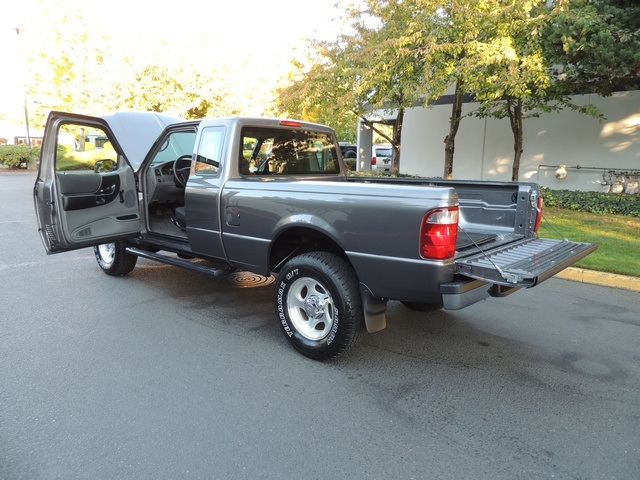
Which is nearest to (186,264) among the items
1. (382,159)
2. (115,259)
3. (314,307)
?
(115,259)

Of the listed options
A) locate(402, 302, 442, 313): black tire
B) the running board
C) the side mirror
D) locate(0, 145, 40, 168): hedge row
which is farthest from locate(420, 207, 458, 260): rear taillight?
locate(0, 145, 40, 168): hedge row

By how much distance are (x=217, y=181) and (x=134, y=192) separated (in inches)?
64.6

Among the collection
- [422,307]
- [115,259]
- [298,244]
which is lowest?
[422,307]

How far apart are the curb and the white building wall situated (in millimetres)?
8470

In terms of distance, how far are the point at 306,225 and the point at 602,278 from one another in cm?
453

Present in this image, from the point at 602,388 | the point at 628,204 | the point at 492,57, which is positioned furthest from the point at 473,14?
the point at 602,388

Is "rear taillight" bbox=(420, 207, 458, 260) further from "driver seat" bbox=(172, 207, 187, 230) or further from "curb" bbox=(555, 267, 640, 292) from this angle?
"curb" bbox=(555, 267, 640, 292)

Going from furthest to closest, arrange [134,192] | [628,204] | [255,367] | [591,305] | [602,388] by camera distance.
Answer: [628,204]
[134,192]
[591,305]
[255,367]
[602,388]

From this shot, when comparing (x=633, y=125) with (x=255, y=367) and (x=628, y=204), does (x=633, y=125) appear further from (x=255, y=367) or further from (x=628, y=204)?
(x=255, y=367)

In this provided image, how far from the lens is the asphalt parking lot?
8.28 feet

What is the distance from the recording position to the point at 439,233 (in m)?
2.96

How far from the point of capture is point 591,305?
5.13 meters

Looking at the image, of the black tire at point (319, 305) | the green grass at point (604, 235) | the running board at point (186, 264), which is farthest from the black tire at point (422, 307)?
the green grass at point (604, 235)

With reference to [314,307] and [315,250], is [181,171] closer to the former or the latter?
[315,250]
